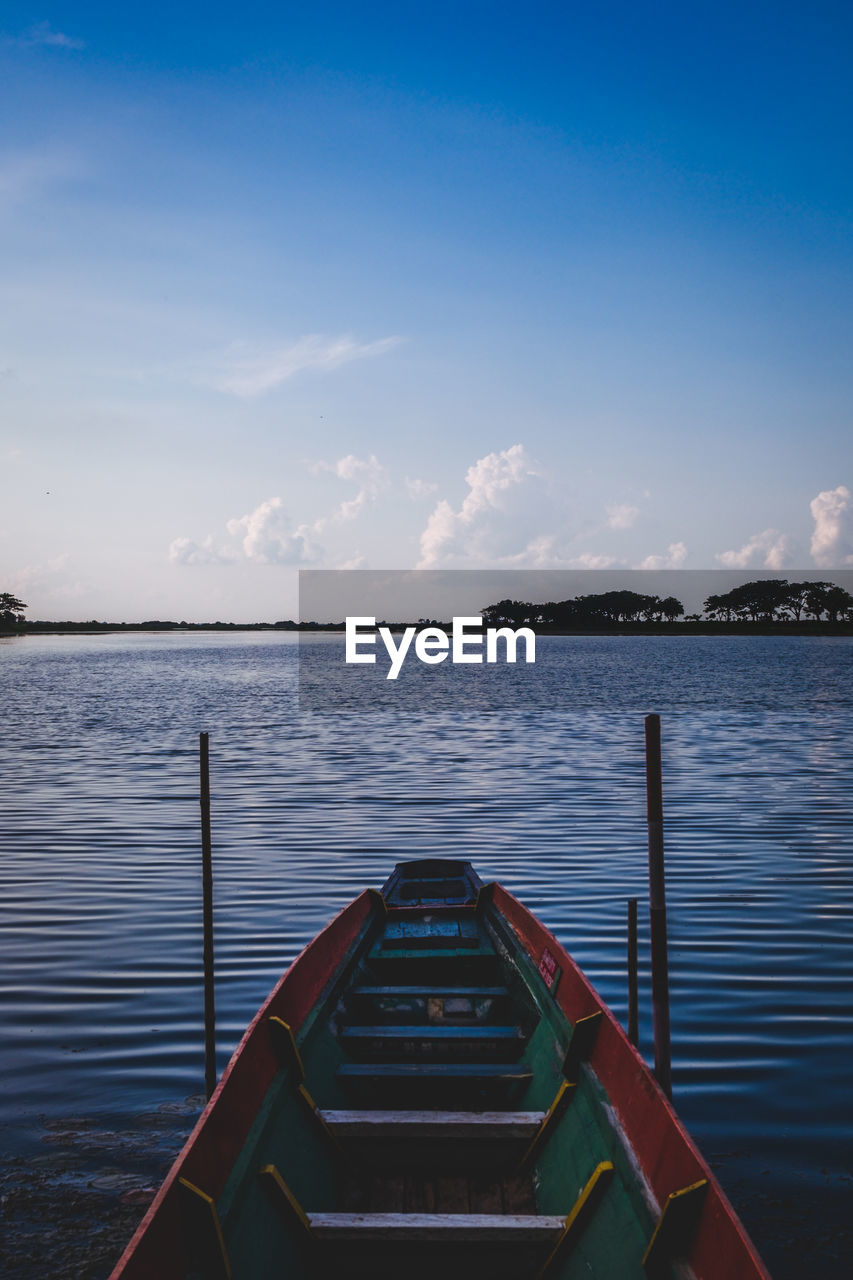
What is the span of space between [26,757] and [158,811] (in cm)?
1068

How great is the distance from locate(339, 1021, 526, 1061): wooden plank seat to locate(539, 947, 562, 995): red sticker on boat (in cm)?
47

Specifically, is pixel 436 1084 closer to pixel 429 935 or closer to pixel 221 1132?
pixel 221 1132

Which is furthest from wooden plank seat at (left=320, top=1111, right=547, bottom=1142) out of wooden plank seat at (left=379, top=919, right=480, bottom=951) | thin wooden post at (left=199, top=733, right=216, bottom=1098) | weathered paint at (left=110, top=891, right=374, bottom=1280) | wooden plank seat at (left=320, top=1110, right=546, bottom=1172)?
wooden plank seat at (left=379, top=919, right=480, bottom=951)

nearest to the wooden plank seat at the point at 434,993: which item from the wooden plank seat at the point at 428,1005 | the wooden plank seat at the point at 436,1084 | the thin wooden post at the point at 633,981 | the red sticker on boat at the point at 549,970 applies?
the wooden plank seat at the point at 428,1005

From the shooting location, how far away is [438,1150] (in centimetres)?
618

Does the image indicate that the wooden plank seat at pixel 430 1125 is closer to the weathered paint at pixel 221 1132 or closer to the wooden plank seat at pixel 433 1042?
the weathered paint at pixel 221 1132

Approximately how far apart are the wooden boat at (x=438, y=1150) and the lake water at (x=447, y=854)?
1.23 metres

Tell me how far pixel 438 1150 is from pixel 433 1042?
1220 millimetres

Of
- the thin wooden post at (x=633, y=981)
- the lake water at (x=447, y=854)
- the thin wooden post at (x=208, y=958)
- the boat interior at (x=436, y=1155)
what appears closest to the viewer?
the boat interior at (x=436, y=1155)

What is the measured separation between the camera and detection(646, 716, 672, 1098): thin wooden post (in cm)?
653

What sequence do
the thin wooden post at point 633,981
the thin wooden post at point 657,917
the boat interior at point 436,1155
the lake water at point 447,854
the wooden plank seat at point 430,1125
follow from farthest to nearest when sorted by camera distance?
the thin wooden post at point 633,981 < the lake water at point 447,854 < the thin wooden post at point 657,917 < the wooden plank seat at point 430,1125 < the boat interior at point 436,1155

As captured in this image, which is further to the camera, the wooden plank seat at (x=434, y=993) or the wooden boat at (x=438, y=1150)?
the wooden plank seat at (x=434, y=993)

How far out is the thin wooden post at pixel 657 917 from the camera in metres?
6.53

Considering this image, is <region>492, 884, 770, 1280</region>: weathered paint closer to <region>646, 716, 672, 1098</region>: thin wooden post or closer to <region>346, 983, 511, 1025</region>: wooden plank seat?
<region>646, 716, 672, 1098</region>: thin wooden post
